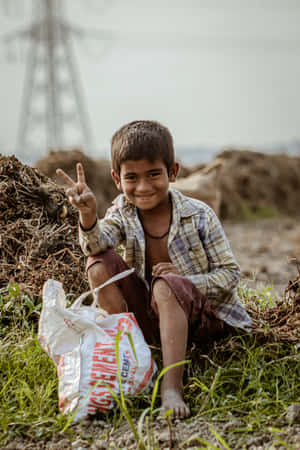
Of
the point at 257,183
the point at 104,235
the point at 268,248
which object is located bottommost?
the point at 268,248

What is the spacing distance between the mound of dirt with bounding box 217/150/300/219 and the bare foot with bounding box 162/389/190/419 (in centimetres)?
934

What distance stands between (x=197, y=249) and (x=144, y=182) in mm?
390

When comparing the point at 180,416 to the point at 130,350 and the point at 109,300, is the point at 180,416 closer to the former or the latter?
the point at 130,350

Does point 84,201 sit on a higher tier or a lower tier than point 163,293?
higher

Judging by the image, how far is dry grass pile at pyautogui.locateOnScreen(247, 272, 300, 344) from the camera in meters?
2.34

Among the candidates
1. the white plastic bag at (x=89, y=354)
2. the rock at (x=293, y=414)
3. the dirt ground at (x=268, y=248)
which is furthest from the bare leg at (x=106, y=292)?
the dirt ground at (x=268, y=248)

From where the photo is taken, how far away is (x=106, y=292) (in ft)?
7.12

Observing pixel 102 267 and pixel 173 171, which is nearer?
pixel 102 267

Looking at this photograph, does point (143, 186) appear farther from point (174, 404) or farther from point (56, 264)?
point (56, 264)

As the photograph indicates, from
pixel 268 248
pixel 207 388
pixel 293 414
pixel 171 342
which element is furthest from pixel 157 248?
pixel 268 248

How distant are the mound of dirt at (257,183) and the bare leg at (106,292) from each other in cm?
907

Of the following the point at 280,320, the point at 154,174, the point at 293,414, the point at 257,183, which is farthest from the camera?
the point at 257,183

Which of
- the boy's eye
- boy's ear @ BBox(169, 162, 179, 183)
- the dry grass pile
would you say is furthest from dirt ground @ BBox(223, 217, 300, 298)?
the boy's eye

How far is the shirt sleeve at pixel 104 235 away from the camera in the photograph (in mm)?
2121
